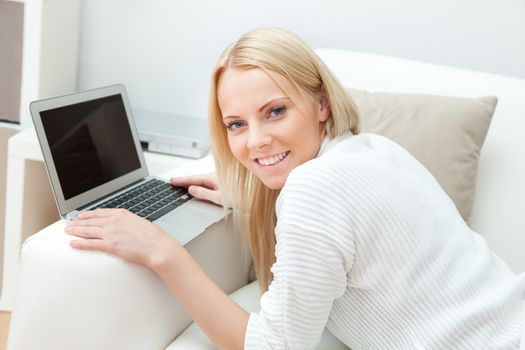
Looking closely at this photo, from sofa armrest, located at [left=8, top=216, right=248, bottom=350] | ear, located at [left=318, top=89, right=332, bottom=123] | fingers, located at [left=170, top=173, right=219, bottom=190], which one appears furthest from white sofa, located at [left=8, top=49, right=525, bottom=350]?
ear, located at [left=318, top=89, right=332, bottom=123]

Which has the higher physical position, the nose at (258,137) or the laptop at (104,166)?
the nose at (258,137)

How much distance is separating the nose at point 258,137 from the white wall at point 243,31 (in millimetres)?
980

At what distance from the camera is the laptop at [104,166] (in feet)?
4.06

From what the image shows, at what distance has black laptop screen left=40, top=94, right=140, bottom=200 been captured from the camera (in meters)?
1.26

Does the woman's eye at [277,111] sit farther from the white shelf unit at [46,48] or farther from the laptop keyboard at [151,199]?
the white shelf unit at [46,48]

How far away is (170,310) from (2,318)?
96cm

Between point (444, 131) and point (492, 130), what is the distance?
17 centimetres

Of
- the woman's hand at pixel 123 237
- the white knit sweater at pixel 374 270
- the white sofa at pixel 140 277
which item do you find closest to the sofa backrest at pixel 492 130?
the white sofa at pixel 140 277

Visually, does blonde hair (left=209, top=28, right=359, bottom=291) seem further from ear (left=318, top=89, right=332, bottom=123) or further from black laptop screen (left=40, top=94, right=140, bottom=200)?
black laptop screen (left=40, top=94, right=140, bottom=200)

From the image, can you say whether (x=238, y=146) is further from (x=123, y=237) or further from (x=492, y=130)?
(x=492, y=130)

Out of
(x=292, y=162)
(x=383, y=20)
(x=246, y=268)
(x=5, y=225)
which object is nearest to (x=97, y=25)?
(x=5, y=225)

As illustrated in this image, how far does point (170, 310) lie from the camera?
3.80 ft

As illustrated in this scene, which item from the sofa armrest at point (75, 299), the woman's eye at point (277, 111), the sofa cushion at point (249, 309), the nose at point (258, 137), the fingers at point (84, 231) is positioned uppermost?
the woman's eye at point (277, 111)

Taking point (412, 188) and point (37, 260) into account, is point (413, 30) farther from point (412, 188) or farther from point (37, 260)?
point (37, 260)
